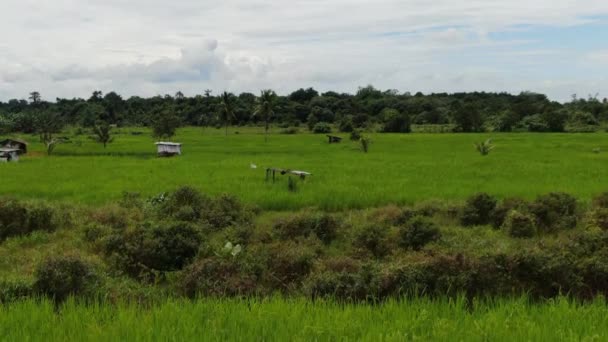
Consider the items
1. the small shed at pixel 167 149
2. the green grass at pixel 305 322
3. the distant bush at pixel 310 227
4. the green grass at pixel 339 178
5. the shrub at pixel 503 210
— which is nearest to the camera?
the green grass at pixel 305 322

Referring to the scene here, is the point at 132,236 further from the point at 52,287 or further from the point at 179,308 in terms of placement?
the point at 179,308

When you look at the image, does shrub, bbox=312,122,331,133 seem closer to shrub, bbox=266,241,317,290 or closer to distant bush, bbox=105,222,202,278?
distant bush, bbox=105,222,202,278

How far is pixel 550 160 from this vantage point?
26609mm

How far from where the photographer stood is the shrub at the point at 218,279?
6.84 m

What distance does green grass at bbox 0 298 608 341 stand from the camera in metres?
4.23

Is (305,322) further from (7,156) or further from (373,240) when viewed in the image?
(7,156)

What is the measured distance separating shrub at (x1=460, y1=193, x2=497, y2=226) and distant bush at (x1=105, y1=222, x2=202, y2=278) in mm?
6403

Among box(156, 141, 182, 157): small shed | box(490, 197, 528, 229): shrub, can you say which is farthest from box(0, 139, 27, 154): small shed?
box(490, 197, 528, 229): shrub

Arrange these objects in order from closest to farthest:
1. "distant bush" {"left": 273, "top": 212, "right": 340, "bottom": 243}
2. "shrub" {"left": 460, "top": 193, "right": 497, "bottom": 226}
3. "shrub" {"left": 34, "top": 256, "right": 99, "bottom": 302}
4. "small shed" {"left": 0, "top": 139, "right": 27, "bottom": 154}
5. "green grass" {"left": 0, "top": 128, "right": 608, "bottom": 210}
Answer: "shrub" {"left": 34, "top": 256, "right": 99, "bottom": 302}, "distant bush" {"left": 273, "top": 212, "right": 340, "bottom": 243}, "shrub" {"left": 460, "top": 193, "right": 497, "bottom": 226}, "green grass" {"left": 0, "top": 128, "right": 608, "bottom": 210}, "small shed" {"left": 0, "top": 139, "right": 27, "bottom": 154}

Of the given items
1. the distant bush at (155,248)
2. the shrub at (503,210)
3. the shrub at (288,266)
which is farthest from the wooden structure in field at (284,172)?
the shrub at (288,266)

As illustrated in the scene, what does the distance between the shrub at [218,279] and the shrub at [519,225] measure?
20.7 ft

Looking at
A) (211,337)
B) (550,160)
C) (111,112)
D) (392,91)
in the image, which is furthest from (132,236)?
(392,91)

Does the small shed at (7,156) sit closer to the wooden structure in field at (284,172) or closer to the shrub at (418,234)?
the wooden structure in field at (284,172)

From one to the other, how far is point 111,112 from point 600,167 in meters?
75.5
